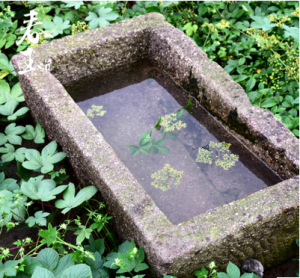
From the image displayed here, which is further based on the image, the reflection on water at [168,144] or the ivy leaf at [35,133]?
the ivy leaf at [35,133]

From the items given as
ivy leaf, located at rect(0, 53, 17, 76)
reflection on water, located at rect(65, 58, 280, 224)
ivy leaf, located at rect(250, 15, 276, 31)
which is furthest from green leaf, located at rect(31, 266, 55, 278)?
ivy leaf, located at rect(250, 15, 276, 31)

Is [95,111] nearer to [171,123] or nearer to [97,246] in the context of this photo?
[171,123]

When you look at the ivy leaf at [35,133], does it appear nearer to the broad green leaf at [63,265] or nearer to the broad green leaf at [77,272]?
the broad green leaf at [63,265]

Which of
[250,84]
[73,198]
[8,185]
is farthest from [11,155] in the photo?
[250,84]

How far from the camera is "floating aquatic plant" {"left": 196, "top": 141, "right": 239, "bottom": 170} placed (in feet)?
6.54

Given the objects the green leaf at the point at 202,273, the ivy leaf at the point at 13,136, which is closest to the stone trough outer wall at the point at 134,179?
the green leaf at the point at 202,273

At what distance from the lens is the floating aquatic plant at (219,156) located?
1.99m

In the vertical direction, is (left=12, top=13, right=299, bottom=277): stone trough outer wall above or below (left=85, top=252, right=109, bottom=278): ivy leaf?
above

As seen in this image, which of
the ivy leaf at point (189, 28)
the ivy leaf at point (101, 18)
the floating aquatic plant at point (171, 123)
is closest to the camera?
the floating aquatic plant at point (171, 123)

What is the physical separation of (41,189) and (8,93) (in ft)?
3.10

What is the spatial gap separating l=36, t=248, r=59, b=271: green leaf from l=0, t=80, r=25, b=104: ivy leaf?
1192 millimetres

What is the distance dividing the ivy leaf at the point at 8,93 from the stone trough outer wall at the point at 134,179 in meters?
0.11

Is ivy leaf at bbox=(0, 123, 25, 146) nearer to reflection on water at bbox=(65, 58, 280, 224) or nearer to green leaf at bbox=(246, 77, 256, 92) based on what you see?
reflection on water at bbox=(65, 58, 280, 224)

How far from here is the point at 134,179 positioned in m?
1.61
